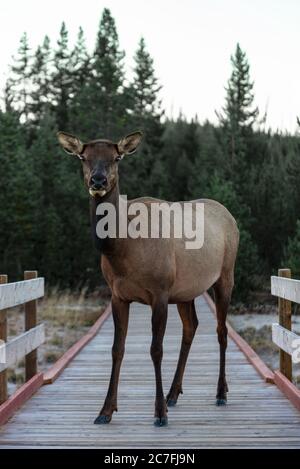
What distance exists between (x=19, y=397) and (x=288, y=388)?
→ 92.7 inches

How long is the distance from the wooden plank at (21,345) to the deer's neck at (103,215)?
43.6 inches

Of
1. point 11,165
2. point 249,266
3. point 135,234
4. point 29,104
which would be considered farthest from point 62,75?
point 135,234

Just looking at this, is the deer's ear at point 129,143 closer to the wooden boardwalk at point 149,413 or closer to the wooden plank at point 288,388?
the wooden boardwalk at point 149,413

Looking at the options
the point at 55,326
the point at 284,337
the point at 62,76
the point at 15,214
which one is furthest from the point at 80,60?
the point at 284,337

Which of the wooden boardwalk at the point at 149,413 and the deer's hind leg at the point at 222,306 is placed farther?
the deer's hind leg at the point at 222,306

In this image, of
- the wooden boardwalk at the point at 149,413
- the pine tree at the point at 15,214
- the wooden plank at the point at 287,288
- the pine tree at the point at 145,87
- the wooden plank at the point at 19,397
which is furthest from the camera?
the pine tree at the point at 145,87

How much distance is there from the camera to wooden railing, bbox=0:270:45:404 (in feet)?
18.1

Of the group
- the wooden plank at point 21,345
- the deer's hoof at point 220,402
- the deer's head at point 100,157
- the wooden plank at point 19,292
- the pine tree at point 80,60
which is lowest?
the deer's hoof at point 220,402

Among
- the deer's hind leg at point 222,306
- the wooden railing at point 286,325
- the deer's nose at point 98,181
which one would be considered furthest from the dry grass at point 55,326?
the deer's nose at point 98,181

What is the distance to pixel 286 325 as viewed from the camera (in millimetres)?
6621

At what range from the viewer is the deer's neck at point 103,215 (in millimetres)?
5301

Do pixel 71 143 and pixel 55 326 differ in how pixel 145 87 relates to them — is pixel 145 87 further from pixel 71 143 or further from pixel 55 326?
pixel 71 143

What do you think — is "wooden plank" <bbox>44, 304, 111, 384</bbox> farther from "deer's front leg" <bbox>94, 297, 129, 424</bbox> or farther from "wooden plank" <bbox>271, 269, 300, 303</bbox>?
"wooden plank" <bbox>271, 269, 300, 303</bbox>

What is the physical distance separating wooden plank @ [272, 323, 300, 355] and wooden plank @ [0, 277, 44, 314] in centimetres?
236
